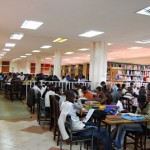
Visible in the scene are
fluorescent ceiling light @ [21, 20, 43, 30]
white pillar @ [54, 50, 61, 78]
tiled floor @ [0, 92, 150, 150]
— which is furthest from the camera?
white pillar @ [54, 50, 61, 78]

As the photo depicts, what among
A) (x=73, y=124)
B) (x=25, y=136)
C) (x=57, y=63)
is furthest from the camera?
(x=57, y=63)

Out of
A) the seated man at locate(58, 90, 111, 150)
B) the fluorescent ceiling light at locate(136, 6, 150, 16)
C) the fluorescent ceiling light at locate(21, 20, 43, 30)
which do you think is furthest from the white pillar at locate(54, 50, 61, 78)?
the seated man at locate(58, 90, 111, 150)

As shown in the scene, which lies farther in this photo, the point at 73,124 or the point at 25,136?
the point at 25,136

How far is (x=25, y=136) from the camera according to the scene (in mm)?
4594

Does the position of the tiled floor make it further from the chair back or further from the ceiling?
the ceiling

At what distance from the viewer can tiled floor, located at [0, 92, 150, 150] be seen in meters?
4.01

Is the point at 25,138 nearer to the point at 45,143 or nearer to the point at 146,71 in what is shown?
the point at 45,143

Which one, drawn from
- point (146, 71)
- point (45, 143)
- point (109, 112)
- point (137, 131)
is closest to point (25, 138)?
point (45, 143)

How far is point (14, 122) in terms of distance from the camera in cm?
577

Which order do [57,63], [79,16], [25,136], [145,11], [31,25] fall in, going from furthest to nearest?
[57,63], [31,25], [79,16], [25,136], [145,11]

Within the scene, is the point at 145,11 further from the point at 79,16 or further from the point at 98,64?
the point at 98,64

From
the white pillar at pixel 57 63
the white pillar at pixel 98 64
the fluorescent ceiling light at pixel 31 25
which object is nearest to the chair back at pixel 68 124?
the fluorescent ceiling light at pixel 31 25

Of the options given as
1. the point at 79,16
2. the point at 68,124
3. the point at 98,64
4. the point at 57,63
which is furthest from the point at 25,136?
the point at 57,63

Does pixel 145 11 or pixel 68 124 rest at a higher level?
pixel 145 11
